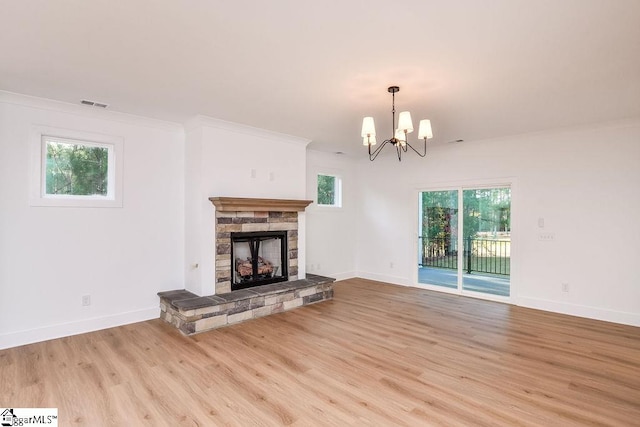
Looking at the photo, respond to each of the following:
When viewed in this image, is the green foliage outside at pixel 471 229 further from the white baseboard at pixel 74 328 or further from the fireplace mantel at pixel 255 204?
the white baseboard at pixel 74 328

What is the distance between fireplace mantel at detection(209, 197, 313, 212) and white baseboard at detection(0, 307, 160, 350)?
1.63m

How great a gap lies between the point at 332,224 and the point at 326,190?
0.69m

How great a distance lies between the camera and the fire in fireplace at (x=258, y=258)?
469 centimetres

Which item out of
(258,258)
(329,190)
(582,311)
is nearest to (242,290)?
(258,258)

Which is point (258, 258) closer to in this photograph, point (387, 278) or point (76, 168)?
point (76, 168)

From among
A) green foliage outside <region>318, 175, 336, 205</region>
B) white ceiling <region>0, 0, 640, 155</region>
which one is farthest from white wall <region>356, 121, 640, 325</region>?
green foliage outside <region>318, 175, 336, 205</region>

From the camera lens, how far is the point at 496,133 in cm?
493

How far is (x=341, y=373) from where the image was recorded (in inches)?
113

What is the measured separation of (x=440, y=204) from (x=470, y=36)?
160 inches

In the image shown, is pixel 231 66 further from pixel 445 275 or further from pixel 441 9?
pixel 445 275

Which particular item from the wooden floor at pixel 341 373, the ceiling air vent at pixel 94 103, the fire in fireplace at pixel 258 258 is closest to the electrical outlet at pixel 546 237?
the wooden floor at pixel 341 373

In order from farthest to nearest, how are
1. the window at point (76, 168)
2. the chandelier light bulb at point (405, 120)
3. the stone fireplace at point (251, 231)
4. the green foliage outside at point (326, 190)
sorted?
1. the green foliage outside at point (326, 190)
2. the stone fireplace at point (251, 231)
3. the window at point (76, 168)
4. the chandelier light bulb at point (405, 120)

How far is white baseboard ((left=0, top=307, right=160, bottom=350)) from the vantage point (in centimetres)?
340

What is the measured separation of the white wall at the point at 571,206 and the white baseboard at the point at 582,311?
0.01m
